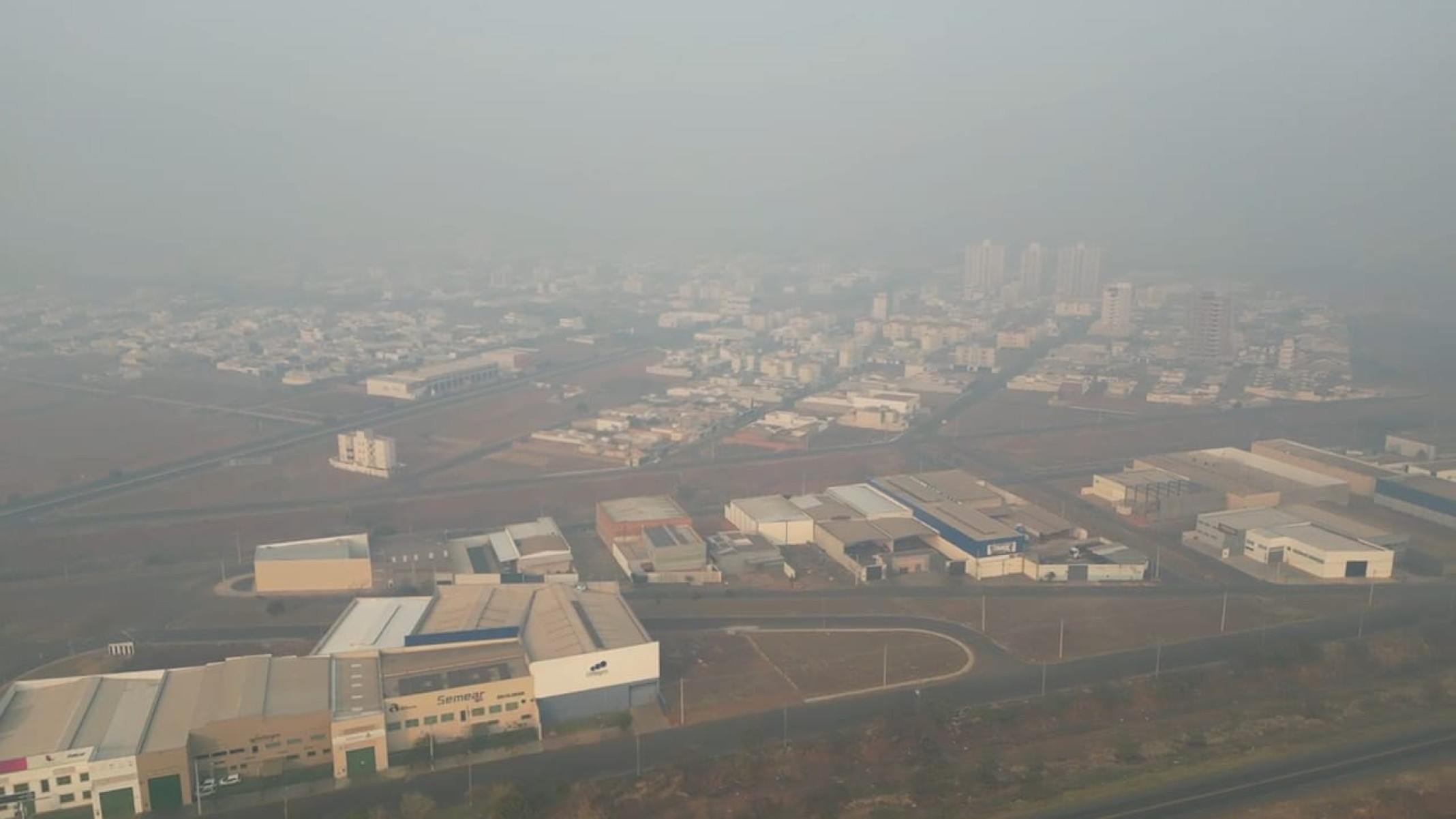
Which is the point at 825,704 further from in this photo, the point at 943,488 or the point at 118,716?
the point at 943,488

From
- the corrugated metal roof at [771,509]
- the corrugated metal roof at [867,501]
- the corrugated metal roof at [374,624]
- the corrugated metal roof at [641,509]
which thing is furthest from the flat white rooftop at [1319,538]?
the corrugated metal roof at [374,624]

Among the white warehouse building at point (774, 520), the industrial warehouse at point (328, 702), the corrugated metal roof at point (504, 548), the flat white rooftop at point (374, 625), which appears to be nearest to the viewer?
the industrial warehouse at point (328, 702)

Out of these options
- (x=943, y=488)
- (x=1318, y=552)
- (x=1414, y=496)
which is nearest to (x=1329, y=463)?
(x=1414, y=496)

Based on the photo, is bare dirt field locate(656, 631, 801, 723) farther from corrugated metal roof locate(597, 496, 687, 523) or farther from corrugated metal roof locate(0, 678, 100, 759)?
corrugated metal roof locate(0, 678, 100, 759)

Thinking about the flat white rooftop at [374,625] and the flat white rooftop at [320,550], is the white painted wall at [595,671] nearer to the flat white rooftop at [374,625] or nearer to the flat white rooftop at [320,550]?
the flat white rooftop at [374,625]

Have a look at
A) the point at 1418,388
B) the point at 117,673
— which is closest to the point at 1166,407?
the point at 1418,388

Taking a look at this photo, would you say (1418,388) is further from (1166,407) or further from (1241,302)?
(1241,302)
